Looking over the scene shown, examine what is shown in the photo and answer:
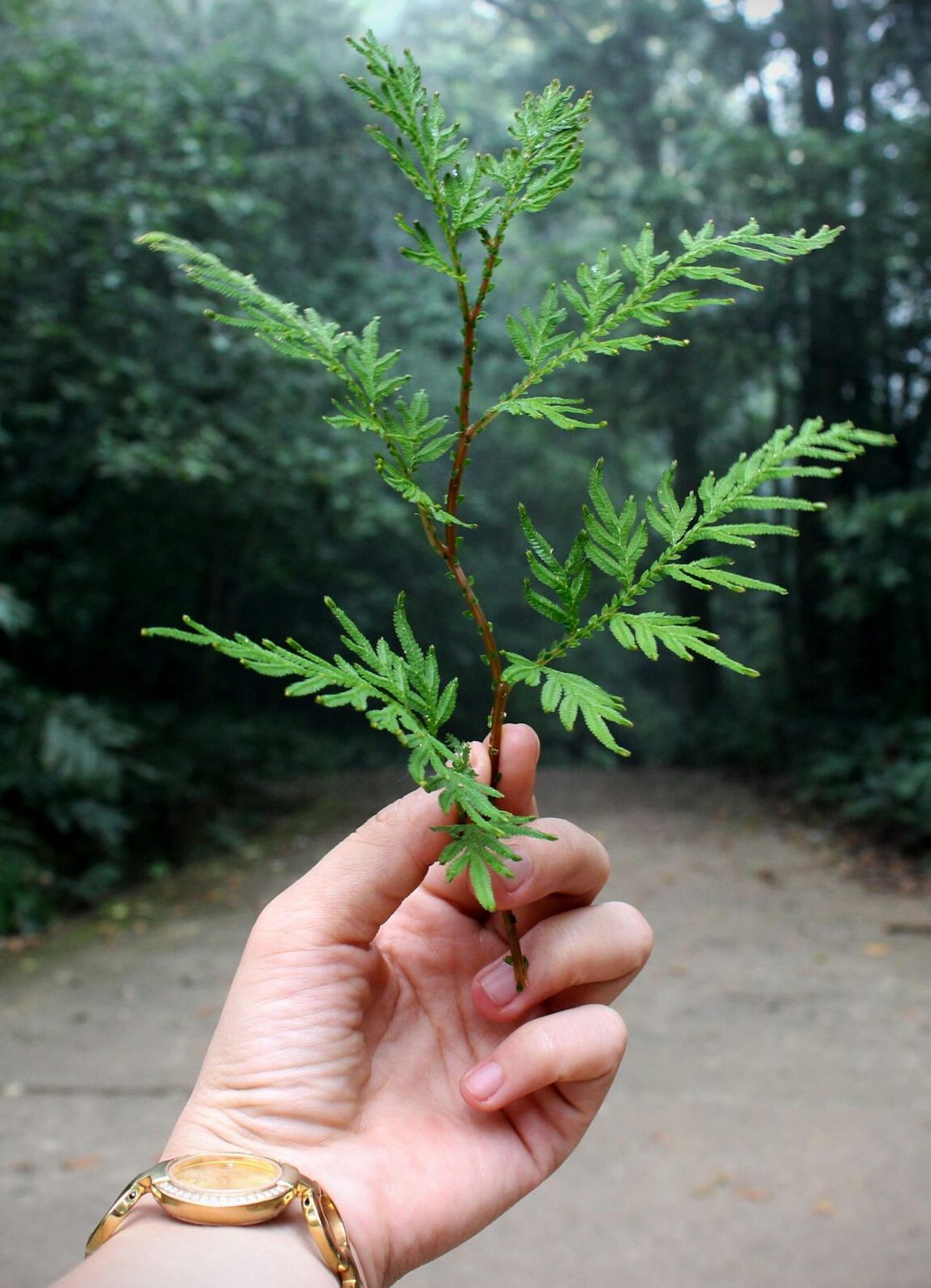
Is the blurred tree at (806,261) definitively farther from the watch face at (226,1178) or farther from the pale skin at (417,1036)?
the watch face at (226,1178)

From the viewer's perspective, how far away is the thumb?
3.73 feet

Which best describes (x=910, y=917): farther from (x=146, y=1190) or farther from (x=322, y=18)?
(x=322, y=18)

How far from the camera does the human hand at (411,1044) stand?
1.15 meters

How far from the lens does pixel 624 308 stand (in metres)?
0.83

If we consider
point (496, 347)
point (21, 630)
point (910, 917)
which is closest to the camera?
point (910, 917)

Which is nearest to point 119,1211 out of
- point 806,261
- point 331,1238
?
point 331,1238

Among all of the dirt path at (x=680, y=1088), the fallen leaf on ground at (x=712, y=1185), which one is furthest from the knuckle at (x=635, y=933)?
the fallen leaf on ground at (x=712, y=1185)

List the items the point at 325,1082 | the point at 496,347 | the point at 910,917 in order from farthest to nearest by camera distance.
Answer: the point at 496,347, the point at 910,917, the point at 325,1082

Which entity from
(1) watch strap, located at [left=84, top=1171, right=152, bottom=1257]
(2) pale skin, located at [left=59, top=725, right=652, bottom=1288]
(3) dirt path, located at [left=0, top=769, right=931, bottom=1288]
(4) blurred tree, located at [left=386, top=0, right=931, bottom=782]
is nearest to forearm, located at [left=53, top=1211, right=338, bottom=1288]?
(1) watch strap, located at [left=84, top=1171, right=152, bottom=1257]

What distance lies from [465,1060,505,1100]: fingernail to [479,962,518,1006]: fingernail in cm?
7

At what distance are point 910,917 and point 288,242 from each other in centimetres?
638

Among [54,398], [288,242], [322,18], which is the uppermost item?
[322,18]

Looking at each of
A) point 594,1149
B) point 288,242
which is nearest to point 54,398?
point 288,242

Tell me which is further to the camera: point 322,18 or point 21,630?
point 322,18
